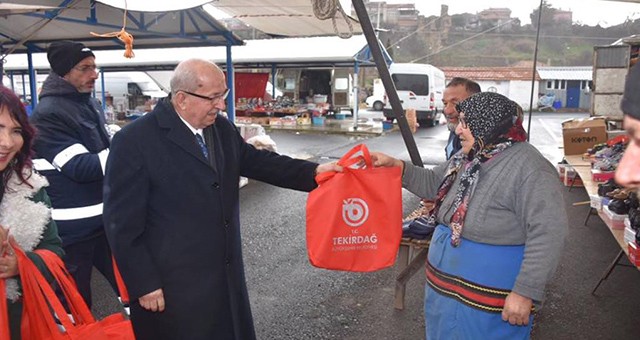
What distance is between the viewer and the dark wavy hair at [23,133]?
1.98 m

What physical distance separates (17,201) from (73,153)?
86cm

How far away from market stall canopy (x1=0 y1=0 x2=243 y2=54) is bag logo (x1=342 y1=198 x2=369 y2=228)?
7.09m

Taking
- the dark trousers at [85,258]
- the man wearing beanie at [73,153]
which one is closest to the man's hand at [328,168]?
the man wearing beanie at [73,153]

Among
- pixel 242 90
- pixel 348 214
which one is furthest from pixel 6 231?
pixel 242 90

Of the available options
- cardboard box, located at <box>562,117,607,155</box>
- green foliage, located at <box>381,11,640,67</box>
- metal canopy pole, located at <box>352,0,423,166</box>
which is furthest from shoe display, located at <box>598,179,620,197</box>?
green foliage, located at <box>381,11,640,67</box>

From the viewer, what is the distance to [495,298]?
2336 mm

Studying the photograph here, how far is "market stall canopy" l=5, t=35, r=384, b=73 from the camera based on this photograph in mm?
19016

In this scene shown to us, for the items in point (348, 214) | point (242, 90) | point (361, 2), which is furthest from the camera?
point (242, 90)

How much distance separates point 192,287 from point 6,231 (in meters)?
0.81

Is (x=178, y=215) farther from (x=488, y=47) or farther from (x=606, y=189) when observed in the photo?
(x=488, y=47)

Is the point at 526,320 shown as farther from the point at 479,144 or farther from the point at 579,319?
the point at 579,319

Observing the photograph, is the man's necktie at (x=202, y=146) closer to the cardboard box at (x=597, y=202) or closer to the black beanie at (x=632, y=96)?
the black beanie at (x=632, y=96)

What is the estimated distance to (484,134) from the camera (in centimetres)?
235

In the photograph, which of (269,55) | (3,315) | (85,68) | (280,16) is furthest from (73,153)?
(269,55)
